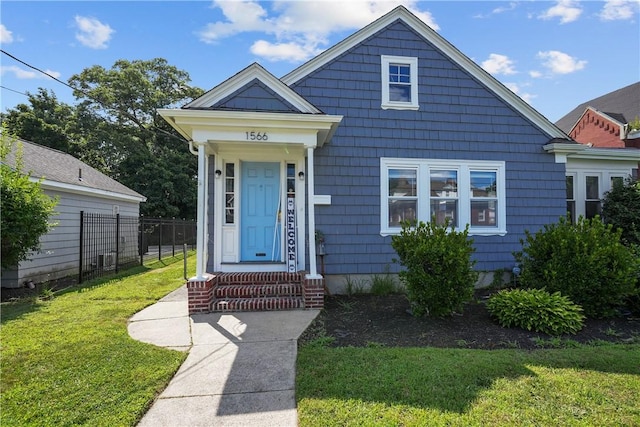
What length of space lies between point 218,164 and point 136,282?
154 inches

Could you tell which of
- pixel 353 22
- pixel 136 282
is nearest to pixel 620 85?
pixel 353 22

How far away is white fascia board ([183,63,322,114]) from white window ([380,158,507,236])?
2.25 meters

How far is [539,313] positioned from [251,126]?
17.1ft

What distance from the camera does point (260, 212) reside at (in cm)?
703

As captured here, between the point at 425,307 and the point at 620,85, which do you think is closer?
the point at 425,307

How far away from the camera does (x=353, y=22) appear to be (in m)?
7.84

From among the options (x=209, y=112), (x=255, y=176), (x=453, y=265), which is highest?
(x=209, y=112)

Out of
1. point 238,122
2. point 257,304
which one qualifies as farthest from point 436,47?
point 257,304

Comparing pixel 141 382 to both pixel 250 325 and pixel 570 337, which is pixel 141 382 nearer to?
pixel 250 325

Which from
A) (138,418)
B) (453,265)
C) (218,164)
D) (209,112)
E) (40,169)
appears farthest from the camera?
(40,169)

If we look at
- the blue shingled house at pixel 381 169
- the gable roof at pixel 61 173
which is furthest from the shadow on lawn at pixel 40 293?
the blue shingled house at pixel 381 169

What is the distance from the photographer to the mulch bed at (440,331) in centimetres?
424

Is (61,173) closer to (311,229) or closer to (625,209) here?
(311,229)

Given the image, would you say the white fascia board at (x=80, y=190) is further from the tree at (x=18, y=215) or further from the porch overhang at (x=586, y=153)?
the porch overhang at (x=586, y=153)
